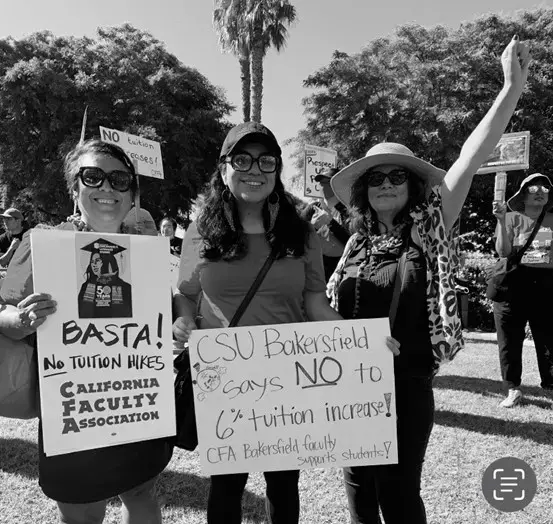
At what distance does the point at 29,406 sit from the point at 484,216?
17.6 meters

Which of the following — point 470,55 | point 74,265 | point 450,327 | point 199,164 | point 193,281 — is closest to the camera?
point 74,265

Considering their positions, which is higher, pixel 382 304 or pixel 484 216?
pixel 484 216

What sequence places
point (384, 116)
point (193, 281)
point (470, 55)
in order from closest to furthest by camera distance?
1. point (193, 281)
2. point (470, 55)
3. point (384, 116)

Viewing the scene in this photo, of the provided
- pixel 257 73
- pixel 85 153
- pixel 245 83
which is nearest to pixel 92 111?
pixel 245 83

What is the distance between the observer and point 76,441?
5.46 feet

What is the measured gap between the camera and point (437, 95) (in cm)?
1620

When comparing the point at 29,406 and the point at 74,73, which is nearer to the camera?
the point at 29,406

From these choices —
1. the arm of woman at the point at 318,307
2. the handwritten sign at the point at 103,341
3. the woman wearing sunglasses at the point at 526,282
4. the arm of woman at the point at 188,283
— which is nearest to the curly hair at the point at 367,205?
the arm of woman at the point at 318,307

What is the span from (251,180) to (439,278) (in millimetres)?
870

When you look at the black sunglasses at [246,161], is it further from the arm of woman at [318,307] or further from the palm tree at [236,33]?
the palm tree at [236,33]

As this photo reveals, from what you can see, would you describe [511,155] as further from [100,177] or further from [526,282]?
[100,177]

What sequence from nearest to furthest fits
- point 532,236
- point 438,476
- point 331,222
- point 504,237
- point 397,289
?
point 397,289 → point 438,476 → point 331,222 → point 532,236 → point 504,237

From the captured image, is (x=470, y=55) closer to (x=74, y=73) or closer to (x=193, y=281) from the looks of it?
(x=74, y=73)

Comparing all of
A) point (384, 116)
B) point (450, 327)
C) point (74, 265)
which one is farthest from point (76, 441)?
point (384, 116)
